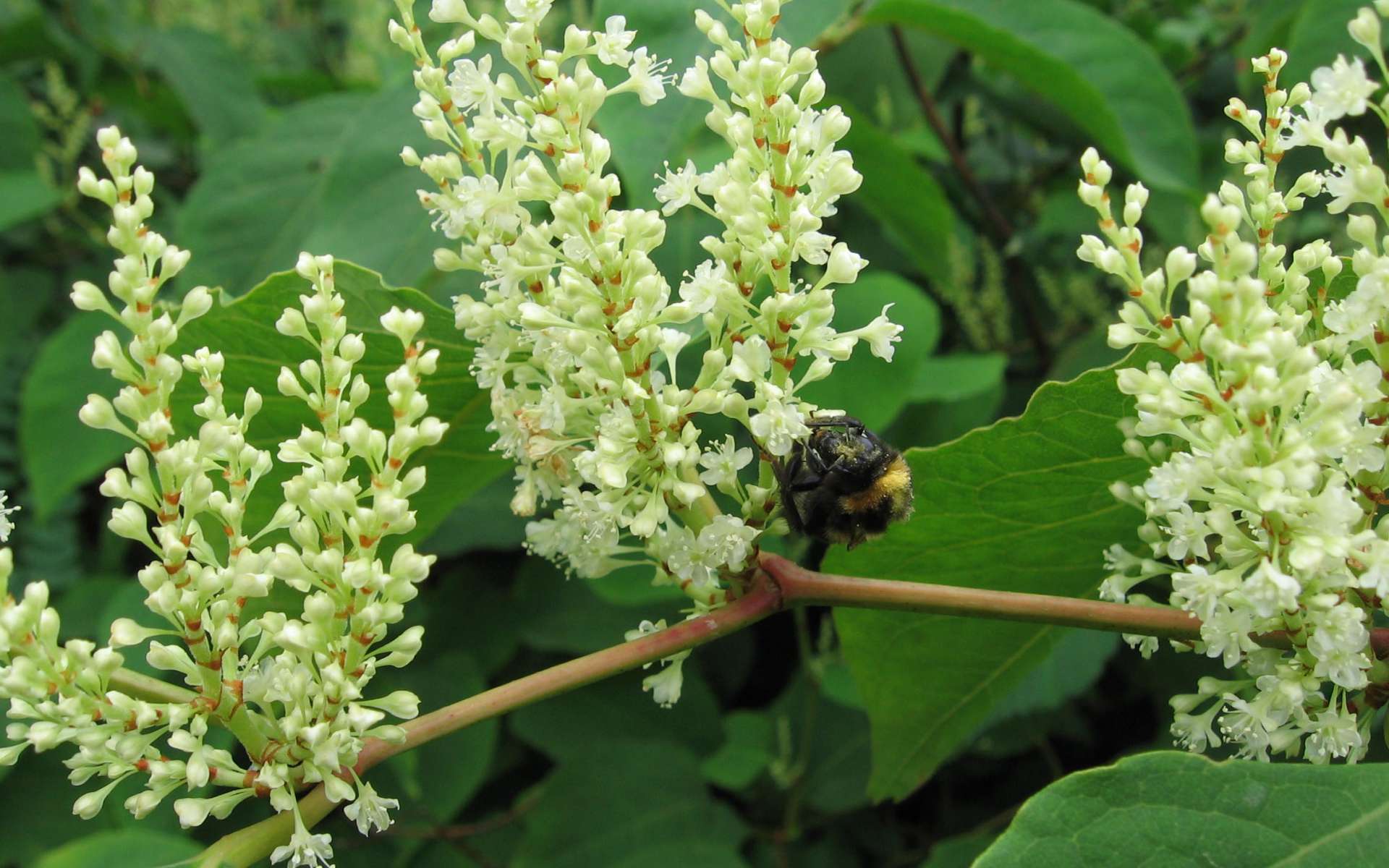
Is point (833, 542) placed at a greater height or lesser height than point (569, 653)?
greater

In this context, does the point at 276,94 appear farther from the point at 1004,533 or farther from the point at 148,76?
the point at 1004,533

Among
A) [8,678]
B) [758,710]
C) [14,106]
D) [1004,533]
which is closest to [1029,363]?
[758,710]

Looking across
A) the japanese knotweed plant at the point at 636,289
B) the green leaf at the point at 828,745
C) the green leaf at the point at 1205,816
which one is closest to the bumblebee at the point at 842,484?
the japanese knotweed plant at the point at 636,289

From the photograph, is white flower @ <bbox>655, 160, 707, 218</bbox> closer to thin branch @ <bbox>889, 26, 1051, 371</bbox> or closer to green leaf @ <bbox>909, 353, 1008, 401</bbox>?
green leaf @ <bbox>909, 353, 1008, 401</bbox>

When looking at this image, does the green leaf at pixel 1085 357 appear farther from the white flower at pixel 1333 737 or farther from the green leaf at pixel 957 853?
the white flower at pixel 1333 737

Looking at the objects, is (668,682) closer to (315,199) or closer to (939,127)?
(315,199)
